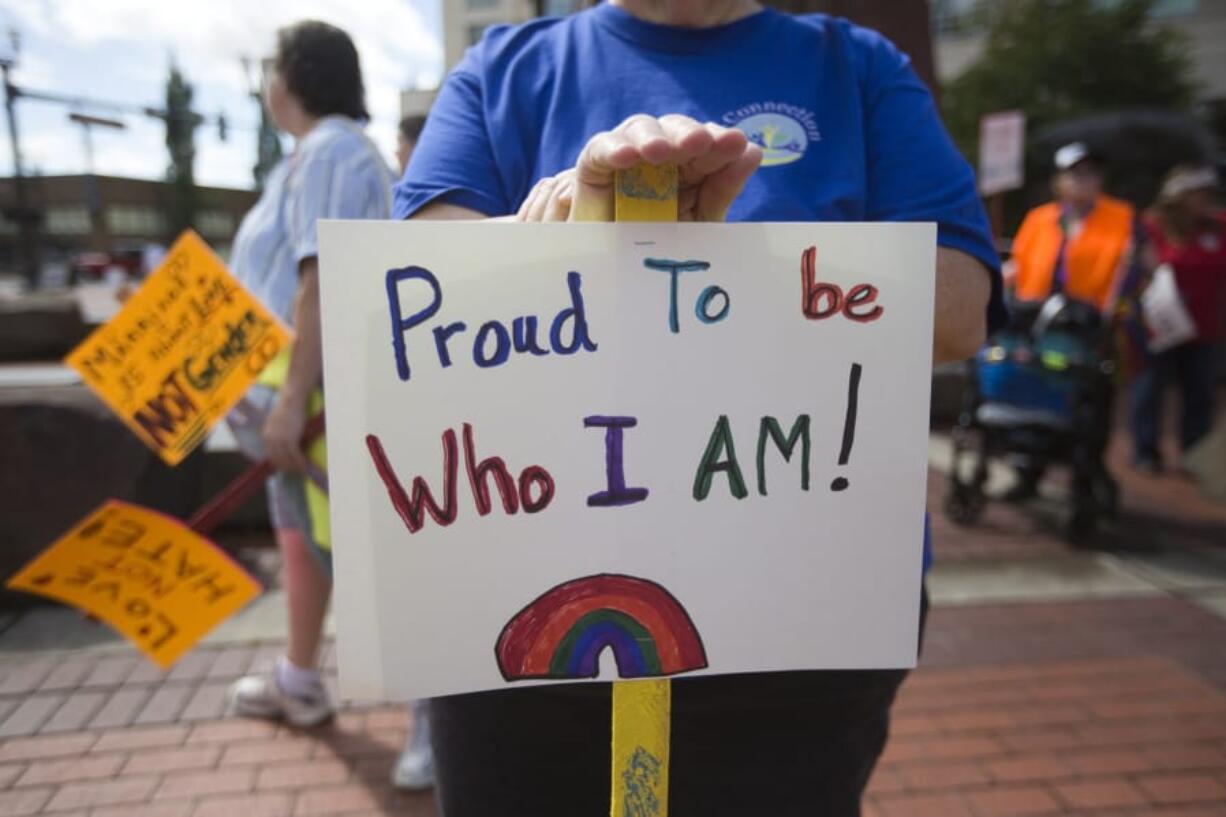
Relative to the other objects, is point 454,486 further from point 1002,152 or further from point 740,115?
point 1002,152

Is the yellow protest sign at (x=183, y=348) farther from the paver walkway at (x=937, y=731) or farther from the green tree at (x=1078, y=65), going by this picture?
the green tree at (x=1078, y=65)

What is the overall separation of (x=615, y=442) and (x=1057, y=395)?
13.0ft

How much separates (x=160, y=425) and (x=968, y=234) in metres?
1.69

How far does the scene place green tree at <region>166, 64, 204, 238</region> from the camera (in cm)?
2102

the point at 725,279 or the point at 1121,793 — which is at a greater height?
the point at 725,279

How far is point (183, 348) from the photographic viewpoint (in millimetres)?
1939

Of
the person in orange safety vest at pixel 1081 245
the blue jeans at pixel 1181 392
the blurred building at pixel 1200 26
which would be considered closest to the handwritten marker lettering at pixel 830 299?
the person in orange safety vest at pixel 1081 245

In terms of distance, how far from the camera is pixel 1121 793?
7.65 feet

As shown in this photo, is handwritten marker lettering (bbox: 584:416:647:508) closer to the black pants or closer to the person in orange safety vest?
the black pants

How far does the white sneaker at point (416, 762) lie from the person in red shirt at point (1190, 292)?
525 cm

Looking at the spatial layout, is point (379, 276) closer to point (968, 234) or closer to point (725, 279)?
point (725, 279)

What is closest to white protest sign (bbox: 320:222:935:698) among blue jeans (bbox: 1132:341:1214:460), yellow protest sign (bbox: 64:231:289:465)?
yellow protest sign (bbox: 64:231:289:465)

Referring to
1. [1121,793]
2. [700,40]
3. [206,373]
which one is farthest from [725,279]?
[1121,793]

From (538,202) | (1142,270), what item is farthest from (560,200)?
(1142,270)
